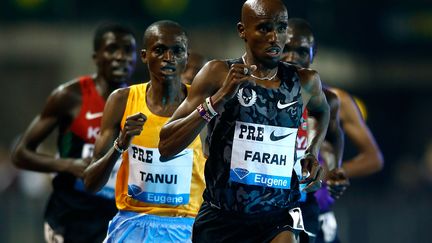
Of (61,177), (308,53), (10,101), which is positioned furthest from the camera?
(10,101)

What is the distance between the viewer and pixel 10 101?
2169 cm

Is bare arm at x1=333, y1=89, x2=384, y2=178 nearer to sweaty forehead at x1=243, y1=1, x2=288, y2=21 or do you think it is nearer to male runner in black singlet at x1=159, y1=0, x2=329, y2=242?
male runner in black singlet at x1=159, y1=0, x2=329, y2=242

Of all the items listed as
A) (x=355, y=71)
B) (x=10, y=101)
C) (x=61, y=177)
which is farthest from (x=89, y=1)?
(x=61, y=177)

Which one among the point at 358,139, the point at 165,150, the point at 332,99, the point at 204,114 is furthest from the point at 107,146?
the point at 358,139

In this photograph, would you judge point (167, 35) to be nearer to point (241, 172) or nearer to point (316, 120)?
point (316, 120)

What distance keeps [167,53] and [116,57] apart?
1564 millimetres

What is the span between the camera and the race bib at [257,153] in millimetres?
6137

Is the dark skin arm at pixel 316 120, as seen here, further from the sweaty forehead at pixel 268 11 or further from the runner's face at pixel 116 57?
the runner's face at pixel 116 57

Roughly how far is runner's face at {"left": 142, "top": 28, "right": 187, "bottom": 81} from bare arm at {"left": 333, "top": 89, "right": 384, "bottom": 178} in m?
1.79

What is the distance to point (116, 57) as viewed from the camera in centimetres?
852

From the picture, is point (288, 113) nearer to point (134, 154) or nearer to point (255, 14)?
point (255, 14)

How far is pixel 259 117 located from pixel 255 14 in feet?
1.88

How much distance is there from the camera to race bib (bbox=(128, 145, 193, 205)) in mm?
6898

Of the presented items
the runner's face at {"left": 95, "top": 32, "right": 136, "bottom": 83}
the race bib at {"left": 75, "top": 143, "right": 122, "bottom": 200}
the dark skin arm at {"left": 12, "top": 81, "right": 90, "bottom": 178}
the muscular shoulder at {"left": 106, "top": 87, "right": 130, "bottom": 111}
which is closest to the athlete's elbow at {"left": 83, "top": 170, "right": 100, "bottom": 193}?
the muscular shoulder at {"left": 106, "top": 87, "right": 130, "bottom": 111}
